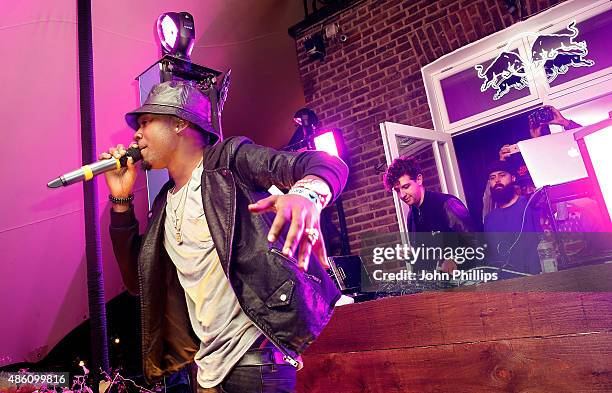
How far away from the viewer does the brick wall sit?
16.3 feet

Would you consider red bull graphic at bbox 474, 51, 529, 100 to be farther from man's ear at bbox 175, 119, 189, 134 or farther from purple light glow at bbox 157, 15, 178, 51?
man's ear at bbox 175, 119, 189, 134

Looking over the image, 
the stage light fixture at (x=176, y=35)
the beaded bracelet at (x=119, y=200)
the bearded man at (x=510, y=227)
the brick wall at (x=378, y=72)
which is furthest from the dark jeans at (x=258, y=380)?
the brick wall at (x=378, y=72)

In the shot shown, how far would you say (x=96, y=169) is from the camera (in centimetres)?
158

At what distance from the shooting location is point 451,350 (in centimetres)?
207

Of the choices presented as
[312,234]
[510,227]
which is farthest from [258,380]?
[510,227]

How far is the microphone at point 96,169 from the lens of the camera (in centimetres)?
157

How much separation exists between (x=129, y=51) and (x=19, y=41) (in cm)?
76

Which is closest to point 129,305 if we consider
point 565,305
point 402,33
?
point 402,33

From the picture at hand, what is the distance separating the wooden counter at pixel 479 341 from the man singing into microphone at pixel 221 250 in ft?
3.10

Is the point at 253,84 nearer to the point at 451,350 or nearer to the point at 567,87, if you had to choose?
the point at 567,87

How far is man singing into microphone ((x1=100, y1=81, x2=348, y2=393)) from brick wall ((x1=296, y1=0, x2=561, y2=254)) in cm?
380

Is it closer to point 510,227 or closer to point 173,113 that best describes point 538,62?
point 510,227

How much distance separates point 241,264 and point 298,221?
1.23 ft

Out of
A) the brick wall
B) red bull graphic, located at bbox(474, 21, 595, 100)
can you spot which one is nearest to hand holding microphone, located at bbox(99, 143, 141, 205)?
the brick wall
